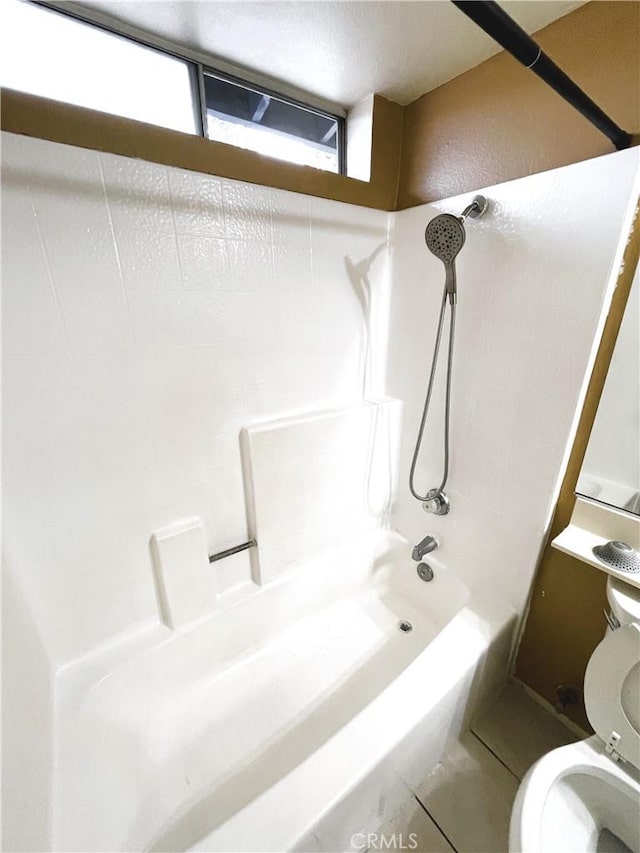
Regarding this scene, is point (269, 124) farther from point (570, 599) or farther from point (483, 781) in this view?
point (483, 781)

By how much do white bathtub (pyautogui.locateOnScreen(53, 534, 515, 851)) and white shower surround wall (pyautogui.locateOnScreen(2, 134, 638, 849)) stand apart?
72 mm

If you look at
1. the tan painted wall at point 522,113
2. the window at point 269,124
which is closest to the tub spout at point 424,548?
the tan painted wall at point 522,113

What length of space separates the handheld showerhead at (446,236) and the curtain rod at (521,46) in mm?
356

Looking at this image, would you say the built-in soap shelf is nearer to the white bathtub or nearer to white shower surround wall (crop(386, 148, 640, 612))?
white shower surround wall (crop(386, 148, 640, 612))

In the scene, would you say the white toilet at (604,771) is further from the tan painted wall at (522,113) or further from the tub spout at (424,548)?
the tan painted wall at (522,113)

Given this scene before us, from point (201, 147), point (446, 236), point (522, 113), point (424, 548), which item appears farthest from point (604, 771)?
point (201, 147)

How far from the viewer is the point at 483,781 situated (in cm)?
112

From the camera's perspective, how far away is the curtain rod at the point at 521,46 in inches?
17.7

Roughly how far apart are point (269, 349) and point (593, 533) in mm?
1239

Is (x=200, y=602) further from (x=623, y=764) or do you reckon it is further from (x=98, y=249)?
(x=623, y=764)

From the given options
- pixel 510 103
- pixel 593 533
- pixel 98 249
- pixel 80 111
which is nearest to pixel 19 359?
pixel 98 249

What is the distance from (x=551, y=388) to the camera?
105cm

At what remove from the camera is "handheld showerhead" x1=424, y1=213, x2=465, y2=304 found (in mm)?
1028

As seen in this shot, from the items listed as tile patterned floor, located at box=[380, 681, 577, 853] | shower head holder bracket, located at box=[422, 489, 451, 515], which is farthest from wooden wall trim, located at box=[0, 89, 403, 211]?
tile patterned floor, located at box=[380, 681, 577, 853]
